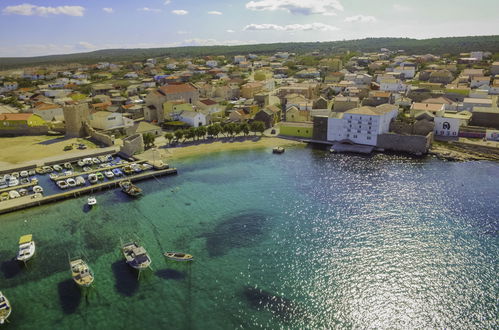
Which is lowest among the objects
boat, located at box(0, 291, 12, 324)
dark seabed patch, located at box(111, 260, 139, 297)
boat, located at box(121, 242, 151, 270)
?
dark seabed patch, located at box(111, 260, 139, 297)

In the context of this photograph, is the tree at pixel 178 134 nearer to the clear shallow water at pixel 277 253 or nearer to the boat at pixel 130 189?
the clear shallow water at pixel 277 253

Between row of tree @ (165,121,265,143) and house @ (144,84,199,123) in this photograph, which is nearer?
row of tree @ (165,121,265,143)

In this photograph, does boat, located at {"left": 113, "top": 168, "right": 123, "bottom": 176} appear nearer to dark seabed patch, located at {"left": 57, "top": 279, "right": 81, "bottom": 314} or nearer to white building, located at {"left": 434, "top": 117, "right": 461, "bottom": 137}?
dark seabed patch, located at {"left": 57, "top": 279, "right": 81, "bottom": 314}

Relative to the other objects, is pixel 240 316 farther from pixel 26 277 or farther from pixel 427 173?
pixel 427 173

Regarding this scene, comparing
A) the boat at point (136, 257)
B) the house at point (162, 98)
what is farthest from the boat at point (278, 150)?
the boat at point (136, 257)

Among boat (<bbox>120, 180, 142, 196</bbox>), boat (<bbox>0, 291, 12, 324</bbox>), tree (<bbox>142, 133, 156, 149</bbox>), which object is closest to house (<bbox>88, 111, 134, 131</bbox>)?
tree (<bbox>142, 133, 156, 149</bbox>)

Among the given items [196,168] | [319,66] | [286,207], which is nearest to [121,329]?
[286,207]

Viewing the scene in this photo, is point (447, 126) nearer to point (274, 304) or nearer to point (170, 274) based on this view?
point (274, 304)
